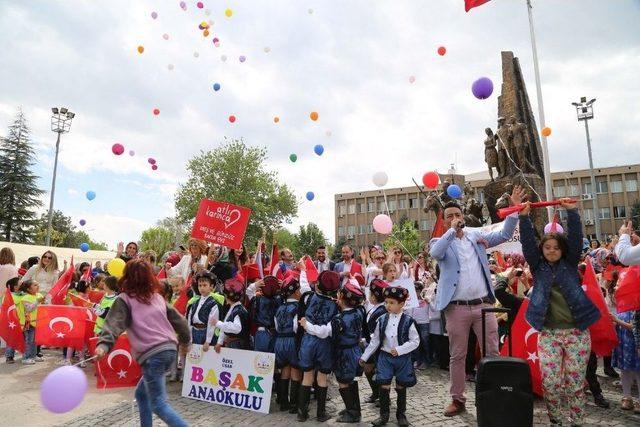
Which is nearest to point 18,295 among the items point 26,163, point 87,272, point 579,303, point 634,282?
point 87,272

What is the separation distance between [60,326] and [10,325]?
58.6 inches

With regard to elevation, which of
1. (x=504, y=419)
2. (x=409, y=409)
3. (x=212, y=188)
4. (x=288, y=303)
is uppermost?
(x=212, y=188)

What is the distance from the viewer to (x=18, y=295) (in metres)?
8.28

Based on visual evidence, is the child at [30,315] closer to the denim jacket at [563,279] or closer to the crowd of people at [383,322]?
the crowd of people at [383,322]

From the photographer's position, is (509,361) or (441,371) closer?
(509,361)

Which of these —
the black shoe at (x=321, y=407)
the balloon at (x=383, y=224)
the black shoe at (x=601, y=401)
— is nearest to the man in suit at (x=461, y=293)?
the black shoe at (x=321, y=407)

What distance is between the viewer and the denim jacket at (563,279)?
399 cm

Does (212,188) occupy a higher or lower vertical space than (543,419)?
higher

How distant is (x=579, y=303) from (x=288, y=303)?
3153 mm

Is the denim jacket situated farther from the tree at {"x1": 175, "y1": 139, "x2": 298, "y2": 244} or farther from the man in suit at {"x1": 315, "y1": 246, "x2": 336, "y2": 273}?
the tree at {"x1": 175, "y1": 139, "x2": 298, "y2": 244}

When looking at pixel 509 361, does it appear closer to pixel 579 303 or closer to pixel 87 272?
pixel 579 303

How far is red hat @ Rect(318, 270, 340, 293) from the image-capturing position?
513 centimetres

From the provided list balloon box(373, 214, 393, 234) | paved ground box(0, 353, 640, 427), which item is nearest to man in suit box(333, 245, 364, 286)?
balloon box(373, 214, 393, 234)

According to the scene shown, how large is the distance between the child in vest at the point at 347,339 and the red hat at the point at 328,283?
0.15 metres
